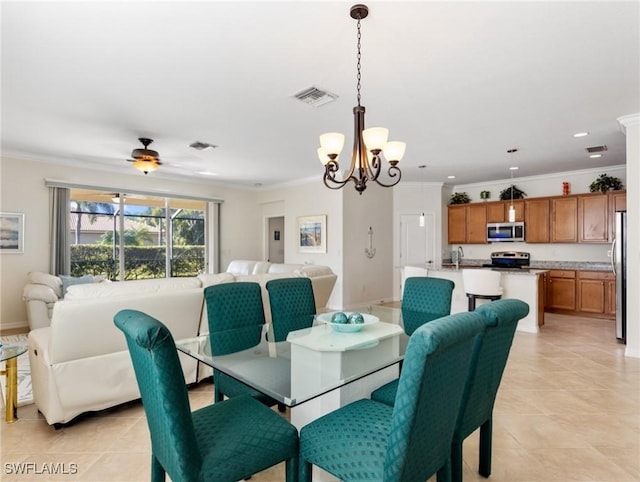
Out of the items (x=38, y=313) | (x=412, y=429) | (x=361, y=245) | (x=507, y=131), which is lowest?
(x=38, y=313)

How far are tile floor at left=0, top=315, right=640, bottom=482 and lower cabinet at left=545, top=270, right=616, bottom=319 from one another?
271 centimetres

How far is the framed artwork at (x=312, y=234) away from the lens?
6.70 m

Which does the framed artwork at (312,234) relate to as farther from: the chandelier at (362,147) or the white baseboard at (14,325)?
the white baseboard at (14,325)

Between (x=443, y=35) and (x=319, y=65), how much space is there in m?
0.89

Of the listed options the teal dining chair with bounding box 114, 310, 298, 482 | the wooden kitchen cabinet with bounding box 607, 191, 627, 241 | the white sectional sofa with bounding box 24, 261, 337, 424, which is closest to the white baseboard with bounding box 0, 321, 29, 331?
the white sectional sofa with bounding box 24, 261, 337, 424

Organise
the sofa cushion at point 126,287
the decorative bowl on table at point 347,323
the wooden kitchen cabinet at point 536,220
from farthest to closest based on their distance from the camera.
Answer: the wooden kitchen cabinet at point 536,220, the sofa cushion at point 126,287, the decorative bowl on table at point 347,323

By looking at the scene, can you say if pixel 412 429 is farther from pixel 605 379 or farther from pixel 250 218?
pixel 250 218

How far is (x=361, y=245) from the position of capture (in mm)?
6770

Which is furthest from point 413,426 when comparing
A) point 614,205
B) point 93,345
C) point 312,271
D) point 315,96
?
point 614,205

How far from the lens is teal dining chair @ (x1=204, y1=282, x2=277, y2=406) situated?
6.91ft

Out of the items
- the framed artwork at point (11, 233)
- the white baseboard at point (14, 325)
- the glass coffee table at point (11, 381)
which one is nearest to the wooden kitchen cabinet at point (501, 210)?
the glass coffee table at point (11, 381)

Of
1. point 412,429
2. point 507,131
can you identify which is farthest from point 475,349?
point 507,131

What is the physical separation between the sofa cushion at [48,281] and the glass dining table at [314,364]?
4015 millimetres

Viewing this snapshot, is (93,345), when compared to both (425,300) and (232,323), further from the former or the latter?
(425,300)
